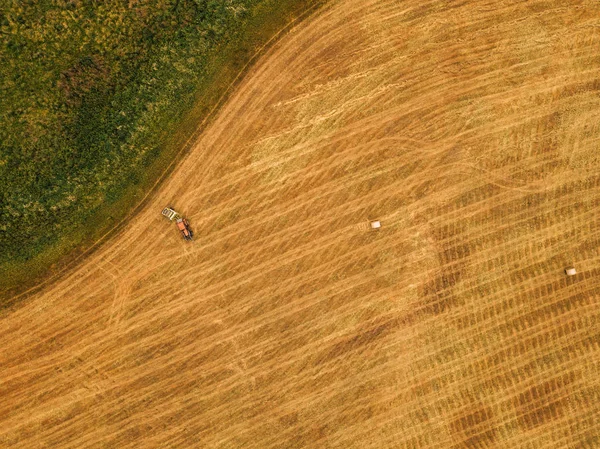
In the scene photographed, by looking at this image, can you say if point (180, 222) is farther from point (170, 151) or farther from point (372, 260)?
point (372, 260)

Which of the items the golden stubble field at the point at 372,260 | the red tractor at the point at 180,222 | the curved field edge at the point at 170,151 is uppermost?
the curved field edge at the point at 170,151

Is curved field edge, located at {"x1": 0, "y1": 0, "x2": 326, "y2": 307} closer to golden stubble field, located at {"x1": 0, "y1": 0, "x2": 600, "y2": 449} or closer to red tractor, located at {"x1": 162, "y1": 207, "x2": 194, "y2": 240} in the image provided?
golden stubble field, located at {"x1": 0, "y1": 0, "x2": 600, "y2": 449}

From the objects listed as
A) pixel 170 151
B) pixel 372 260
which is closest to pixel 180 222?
pixel 170 151

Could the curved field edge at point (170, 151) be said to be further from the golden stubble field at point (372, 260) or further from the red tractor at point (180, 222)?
the red tractor at point (180, 222)

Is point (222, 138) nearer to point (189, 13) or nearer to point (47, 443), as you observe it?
point (189, 13)

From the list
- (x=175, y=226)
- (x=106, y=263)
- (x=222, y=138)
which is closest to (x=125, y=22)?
(x=222, y=138)

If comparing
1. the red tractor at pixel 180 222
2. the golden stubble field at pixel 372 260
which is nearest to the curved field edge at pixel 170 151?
the golden stubble field at pixel 372 260

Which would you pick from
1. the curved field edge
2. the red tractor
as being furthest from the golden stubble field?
the curved field edge
